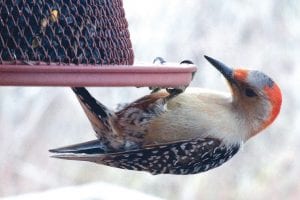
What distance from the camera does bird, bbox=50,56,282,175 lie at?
10.9 ft

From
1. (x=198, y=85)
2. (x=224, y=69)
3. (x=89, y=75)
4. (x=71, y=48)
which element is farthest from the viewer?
(x=198, y=85)

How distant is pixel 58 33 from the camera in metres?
2.39

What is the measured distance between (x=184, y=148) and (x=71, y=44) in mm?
1108

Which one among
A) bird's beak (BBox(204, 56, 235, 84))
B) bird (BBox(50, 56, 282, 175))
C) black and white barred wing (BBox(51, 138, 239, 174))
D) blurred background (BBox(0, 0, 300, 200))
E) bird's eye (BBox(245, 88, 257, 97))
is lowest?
blurred background (BBox(0, 0, 300, 200))

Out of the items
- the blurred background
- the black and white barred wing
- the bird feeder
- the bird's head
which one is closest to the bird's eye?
the bird's head

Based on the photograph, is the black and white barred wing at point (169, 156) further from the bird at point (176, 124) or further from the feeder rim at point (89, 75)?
the feeder rim at point (89, 75)

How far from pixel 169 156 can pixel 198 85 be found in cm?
272

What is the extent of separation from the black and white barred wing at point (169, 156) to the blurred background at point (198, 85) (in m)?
2.36

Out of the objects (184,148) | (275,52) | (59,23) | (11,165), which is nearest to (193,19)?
(275,52)

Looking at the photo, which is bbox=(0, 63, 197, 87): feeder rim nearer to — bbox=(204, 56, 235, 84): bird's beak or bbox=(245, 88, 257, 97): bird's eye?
bbox=(204, 56, 235, 84): bird's beak

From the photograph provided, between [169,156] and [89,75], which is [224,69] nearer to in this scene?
[169,156]

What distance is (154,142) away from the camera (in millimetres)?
3340

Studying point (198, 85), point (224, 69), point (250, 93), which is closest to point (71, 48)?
point (224, 69)

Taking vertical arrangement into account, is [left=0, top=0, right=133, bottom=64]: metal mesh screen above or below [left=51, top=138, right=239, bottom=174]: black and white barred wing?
above
